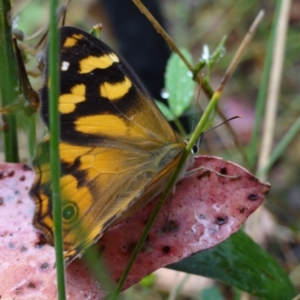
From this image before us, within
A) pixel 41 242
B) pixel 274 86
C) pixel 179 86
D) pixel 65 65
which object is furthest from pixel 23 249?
pixel 274 86

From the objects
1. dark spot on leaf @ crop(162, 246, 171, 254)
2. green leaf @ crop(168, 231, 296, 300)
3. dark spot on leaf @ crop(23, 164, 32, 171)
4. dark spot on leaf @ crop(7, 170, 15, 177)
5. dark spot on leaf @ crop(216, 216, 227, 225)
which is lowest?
green leaf @ crop(168, 231, 296, 300)

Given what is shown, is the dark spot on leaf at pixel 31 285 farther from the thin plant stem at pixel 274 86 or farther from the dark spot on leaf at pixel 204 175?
the thin plant stem at pixel 274 86

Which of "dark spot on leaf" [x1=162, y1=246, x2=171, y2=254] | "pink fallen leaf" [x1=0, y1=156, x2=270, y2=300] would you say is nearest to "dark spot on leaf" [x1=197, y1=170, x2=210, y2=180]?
"pink fallen leaf" [x1=0, y1=156, x2=270, y2=300]

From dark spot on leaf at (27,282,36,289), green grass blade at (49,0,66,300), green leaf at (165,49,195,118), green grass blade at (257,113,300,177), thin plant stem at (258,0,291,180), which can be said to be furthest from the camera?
thin plant stem at (258,0,291,180)

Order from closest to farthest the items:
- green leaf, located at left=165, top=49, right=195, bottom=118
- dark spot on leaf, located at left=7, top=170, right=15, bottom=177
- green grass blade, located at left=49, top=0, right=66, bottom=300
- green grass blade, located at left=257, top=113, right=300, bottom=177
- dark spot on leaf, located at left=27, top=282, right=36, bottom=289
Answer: green grass blade, located at left=49, top=0, right=66, bottom=300 < dark spot on leaf, located at left=27, top=282, right=36, bottom=289 < dark spot on leaf, located at left=7, top=170, right=15, bottom=177 < green leaf, located at left=165, top=49, right=195, bottom=118 < green grass blade, located at left=257, top=113, right=300, bottom=177

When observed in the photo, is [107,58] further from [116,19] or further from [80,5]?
[80,5]

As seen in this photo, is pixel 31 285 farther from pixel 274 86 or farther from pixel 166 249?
pixel 274 86

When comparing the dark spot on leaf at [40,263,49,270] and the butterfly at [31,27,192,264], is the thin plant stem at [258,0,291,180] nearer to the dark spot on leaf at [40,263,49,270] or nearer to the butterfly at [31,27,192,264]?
the butterfly at [31,27,192,264]

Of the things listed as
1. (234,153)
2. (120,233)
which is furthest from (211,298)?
(234,153)
